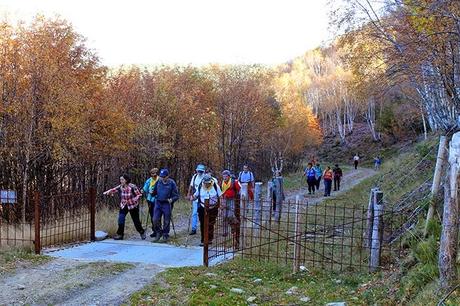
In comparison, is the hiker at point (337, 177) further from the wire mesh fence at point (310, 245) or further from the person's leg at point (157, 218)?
the person's leg at point (157, 218)

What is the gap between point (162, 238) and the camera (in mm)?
11703

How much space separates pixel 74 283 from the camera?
7.52 metres

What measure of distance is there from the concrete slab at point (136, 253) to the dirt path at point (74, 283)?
532 millimetres

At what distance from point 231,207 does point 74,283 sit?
14.3 ft

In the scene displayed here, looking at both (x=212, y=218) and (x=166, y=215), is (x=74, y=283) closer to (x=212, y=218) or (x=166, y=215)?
(x=212, y=218)

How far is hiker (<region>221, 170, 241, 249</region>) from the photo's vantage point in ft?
32.2

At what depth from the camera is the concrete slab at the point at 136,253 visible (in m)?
9.33

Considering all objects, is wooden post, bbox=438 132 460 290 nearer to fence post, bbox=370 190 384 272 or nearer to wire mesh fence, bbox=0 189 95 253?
fence post, bbox=370 190 384 272

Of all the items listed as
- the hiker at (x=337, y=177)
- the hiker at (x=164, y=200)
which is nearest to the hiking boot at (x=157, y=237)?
the hiker at (x=164, y=200)

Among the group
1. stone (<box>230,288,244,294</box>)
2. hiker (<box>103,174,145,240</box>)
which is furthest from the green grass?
hiker (<box>103,174,145,240</box>)

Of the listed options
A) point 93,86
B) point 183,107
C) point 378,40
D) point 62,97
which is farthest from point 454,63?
point 183,107

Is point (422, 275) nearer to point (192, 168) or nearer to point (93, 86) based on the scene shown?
point (93, 86)

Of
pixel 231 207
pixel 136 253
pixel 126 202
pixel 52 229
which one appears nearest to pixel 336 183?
pixel 231 207

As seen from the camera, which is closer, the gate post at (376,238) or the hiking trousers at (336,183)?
the gate post at (376,238)
